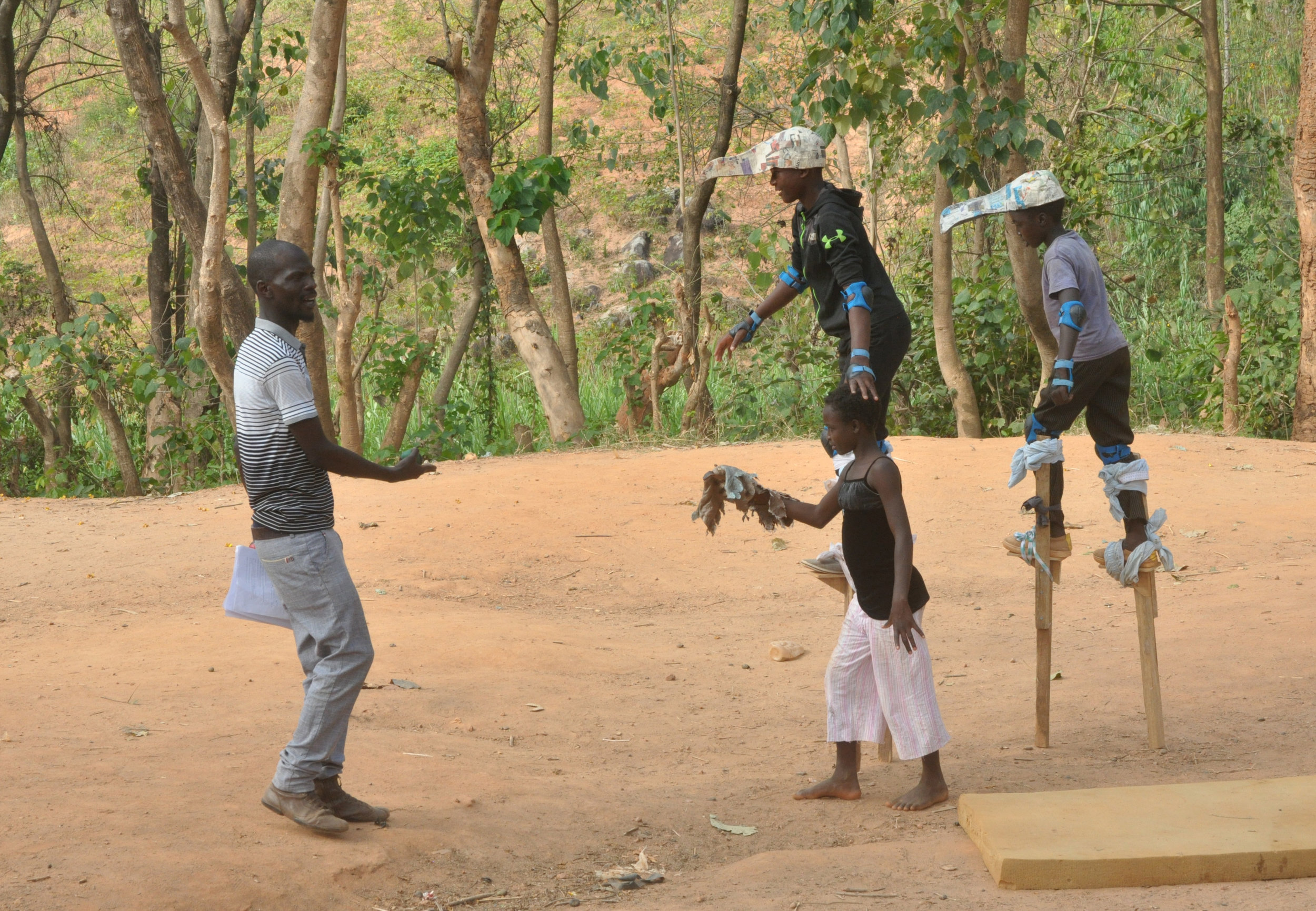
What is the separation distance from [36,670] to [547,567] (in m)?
2.93

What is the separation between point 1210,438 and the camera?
8.74 metres

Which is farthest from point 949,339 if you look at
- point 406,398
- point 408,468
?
point 408,468

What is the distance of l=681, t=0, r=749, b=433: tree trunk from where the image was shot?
424 inches

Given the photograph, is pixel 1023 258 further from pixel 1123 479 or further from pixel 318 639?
pixel 318 639

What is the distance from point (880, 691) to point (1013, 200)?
1.80 meters

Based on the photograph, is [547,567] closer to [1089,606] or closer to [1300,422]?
[1089,606]

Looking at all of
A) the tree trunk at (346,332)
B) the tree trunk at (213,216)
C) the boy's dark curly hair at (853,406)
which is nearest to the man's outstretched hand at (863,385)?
the boy's dark curly hair at (853,406)

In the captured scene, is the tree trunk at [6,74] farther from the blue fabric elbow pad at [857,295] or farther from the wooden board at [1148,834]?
the wooden board at [1148,834]

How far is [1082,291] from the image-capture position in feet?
13.4

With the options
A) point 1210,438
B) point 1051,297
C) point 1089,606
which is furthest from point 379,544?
point 1210,438

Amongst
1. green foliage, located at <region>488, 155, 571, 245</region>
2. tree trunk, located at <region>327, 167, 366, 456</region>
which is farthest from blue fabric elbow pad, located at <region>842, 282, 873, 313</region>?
green foliage, located at <region>488, 155, 571, 245</region>

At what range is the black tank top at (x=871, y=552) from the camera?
358 cm

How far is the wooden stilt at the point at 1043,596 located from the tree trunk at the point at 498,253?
662 centimetres

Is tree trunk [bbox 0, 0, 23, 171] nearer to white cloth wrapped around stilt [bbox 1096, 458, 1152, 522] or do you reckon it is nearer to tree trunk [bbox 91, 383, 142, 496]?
tree trunk [bbox 91, 383, 142, 496]
